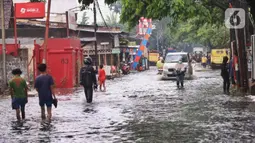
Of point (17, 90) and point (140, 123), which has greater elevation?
point (17, 90)

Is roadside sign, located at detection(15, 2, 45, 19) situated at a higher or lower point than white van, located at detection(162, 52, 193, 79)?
Answer: higher

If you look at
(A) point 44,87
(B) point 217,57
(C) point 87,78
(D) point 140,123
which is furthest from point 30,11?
(B) point 217,57

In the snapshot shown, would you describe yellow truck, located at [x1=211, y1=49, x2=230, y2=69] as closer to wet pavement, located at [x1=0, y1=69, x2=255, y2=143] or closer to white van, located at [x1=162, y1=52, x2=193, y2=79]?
white van, located at [x1=162, y1=52, x2=193, y2=79]

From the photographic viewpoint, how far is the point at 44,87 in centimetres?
1317

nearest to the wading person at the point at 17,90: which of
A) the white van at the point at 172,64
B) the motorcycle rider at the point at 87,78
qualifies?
the motorcycle rider at the point at 87,78

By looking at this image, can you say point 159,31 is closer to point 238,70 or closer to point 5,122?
point 238,70

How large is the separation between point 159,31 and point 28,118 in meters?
97.1

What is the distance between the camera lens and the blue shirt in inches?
520

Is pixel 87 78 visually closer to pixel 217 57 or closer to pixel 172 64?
pixel 172 64

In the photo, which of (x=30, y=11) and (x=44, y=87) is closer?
(x=44, y=87)

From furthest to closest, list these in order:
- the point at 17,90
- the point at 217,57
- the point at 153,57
Answer: the point at 153,57
the point at 217,57
the point at 17,90

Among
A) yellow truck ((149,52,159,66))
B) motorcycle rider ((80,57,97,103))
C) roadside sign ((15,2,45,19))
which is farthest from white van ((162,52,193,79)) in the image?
yellow truck ((149,52,159,66))

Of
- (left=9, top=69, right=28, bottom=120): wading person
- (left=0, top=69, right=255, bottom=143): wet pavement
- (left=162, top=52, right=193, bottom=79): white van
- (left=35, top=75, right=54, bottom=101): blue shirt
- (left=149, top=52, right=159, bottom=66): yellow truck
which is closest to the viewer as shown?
(left=0, top=69, right=255, bottom=143): wet pavement

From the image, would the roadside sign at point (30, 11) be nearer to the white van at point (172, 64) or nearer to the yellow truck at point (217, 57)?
the white van at point (172, 64)
